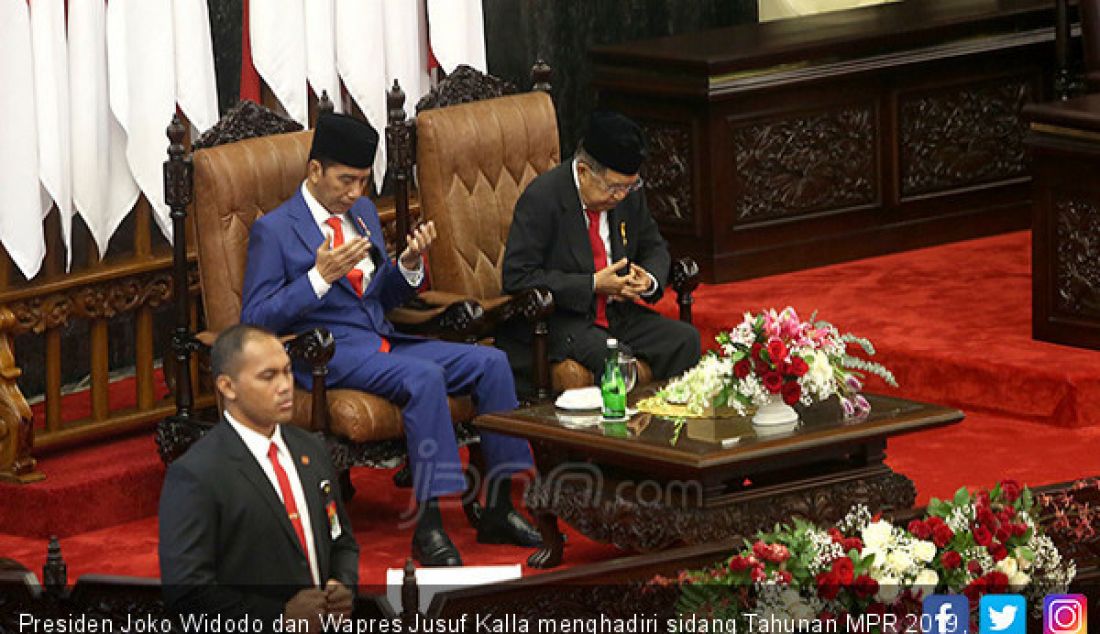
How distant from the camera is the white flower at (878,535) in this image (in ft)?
17.5

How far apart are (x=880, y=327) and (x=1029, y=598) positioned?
3085 mm

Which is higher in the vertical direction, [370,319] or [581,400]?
[370,319]

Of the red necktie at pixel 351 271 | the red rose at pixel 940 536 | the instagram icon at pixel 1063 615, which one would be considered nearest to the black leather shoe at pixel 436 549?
the red necktie at pixel 351 271

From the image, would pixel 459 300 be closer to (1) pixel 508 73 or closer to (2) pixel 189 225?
(2) pixel 189 225

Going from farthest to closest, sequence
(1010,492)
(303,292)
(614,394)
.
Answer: (303,292) < (614,394) < (1010,492)

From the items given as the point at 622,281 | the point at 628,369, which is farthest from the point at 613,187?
the point at 628,369

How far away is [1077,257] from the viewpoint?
8109 mm

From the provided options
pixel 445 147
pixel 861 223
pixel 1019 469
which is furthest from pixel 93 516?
pixel 861 223

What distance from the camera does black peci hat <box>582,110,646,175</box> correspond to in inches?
279

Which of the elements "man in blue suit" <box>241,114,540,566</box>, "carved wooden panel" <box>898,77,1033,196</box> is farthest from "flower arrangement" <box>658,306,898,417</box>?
"carved wooden panel" <box>898,77,1033,196</box>

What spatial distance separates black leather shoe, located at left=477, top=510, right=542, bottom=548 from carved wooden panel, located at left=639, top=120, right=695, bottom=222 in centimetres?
252

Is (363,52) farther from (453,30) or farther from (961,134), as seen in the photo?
(961,134)

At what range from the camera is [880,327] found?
28.1 ft

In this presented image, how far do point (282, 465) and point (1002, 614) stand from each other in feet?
5.14
